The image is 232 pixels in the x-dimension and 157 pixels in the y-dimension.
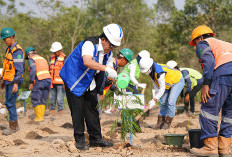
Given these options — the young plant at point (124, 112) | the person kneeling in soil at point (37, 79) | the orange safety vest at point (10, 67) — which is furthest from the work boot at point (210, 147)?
the person kneeling in soil at point (37, 79)

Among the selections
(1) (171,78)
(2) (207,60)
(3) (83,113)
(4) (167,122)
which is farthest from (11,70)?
(2) (207,60)

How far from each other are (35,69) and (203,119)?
5.12 m

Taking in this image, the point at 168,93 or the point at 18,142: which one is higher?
the point at 168,93

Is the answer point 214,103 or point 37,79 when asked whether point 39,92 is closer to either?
point 37,79

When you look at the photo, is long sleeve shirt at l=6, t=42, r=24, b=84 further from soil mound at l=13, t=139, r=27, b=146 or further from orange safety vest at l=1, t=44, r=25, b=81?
soil mound at l=13, t=139, r=27, b=146

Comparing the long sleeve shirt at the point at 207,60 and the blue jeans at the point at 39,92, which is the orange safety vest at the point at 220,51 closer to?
the long sleeve shirt at the point at 207,60

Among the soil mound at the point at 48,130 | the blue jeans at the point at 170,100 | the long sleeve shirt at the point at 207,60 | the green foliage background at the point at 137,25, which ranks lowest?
the soil mound at the point at 48,130

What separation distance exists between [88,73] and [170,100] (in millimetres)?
2966

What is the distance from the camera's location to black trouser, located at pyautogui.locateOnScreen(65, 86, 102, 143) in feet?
14.4

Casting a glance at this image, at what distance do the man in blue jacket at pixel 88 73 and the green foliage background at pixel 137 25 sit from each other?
8618 mm

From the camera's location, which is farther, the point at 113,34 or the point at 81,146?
the point at 81,146

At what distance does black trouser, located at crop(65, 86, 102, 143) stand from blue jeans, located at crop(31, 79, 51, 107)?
3.43 m

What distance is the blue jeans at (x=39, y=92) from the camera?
768cm

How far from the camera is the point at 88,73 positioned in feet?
13.9
